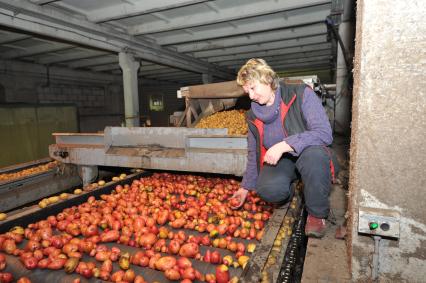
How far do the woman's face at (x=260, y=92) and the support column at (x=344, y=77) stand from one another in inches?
Result: 241

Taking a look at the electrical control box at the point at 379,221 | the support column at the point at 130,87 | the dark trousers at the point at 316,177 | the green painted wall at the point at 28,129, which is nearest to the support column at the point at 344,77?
the dark trousers at the point at 316,177

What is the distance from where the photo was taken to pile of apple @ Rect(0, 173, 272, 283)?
6.85ft

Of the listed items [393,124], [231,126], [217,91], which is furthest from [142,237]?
[217,91]

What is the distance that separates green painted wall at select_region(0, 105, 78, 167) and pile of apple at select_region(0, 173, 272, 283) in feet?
27.1

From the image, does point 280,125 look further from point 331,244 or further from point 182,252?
point 182,252

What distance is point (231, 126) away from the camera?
4672 millimetres

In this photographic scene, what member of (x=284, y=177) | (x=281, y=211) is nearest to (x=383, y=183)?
(x=284, y=177)

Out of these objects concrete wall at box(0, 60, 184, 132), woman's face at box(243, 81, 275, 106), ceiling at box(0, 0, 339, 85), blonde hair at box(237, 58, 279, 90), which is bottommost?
woman's face at box(243, 81, 275, 106)

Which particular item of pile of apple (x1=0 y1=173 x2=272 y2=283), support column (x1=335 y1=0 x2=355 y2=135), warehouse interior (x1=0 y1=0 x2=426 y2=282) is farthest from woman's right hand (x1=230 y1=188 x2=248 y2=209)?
support column (x1=335 y1=0 x2=355 y2=135)

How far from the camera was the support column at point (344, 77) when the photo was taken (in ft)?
24.8

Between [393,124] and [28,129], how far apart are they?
1182 cm

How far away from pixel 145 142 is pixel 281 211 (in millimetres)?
2332

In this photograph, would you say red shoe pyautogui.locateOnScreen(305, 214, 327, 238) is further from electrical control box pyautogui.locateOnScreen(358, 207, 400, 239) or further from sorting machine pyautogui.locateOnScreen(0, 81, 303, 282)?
electrical control box pyautogui.locateOnScreen(358, 207, 400, 239)

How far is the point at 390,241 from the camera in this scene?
1.57 metres
